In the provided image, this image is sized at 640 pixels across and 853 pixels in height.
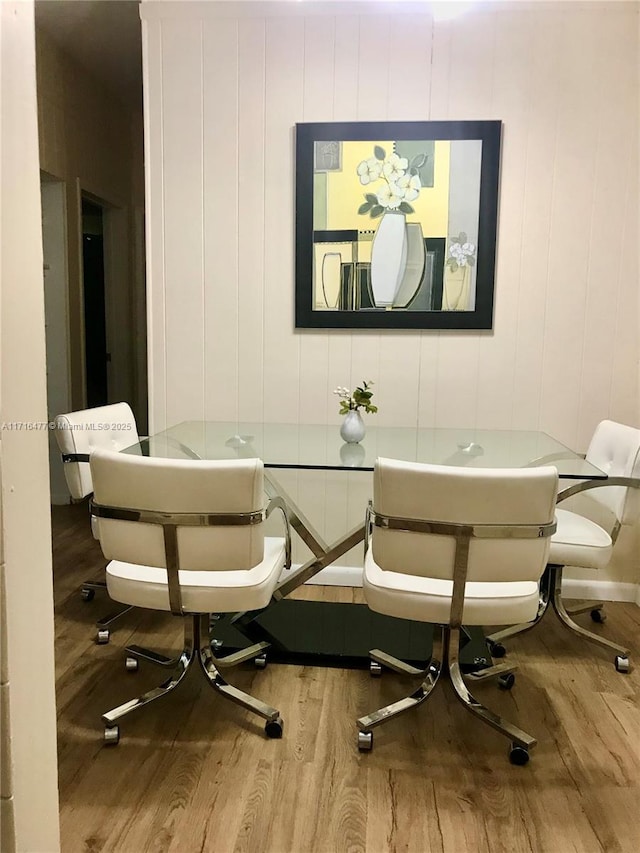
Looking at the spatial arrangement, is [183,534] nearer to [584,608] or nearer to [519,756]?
[519,756]

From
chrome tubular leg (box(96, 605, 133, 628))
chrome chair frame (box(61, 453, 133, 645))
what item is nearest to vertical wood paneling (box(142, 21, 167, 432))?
chrome chair frame (box(61, 453, 133, 645))

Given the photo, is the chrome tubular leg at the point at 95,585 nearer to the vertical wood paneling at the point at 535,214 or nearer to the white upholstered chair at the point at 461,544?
the white upholstered chair at the point at 461,544

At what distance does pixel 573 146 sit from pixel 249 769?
2833 mm

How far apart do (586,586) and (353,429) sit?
59.9 inches

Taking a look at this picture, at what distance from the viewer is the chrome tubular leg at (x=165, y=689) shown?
196cm

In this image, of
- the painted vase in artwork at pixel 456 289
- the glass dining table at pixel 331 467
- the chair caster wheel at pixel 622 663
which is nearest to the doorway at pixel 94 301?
the glass dining table at pixel 331 467

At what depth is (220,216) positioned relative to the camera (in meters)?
3.06

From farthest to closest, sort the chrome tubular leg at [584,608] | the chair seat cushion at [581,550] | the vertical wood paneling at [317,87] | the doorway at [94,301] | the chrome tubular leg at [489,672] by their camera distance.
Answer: the doorway at [94,301] < the vertical wood paneling at [317,87] < the chrome tubular leg at [584,608] < the chair seat cushion at [581,550] < the chrome tubular leg at [489,672]

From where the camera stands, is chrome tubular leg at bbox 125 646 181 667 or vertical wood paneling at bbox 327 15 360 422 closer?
chrome tubular leg at bbox 125 646 181 667

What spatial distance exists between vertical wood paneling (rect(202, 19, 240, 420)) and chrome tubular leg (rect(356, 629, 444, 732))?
1.58 metres

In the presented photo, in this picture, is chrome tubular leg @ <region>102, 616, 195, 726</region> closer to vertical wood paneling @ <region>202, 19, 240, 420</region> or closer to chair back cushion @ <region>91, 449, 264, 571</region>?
chair back cushion @ <region>91, 449, 264, 571</region>

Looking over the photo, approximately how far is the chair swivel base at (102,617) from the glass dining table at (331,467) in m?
0.43

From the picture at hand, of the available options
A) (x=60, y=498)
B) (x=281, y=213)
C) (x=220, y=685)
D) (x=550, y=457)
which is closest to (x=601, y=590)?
(x=550, y=457)

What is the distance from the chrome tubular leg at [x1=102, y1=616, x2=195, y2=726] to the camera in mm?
1957
